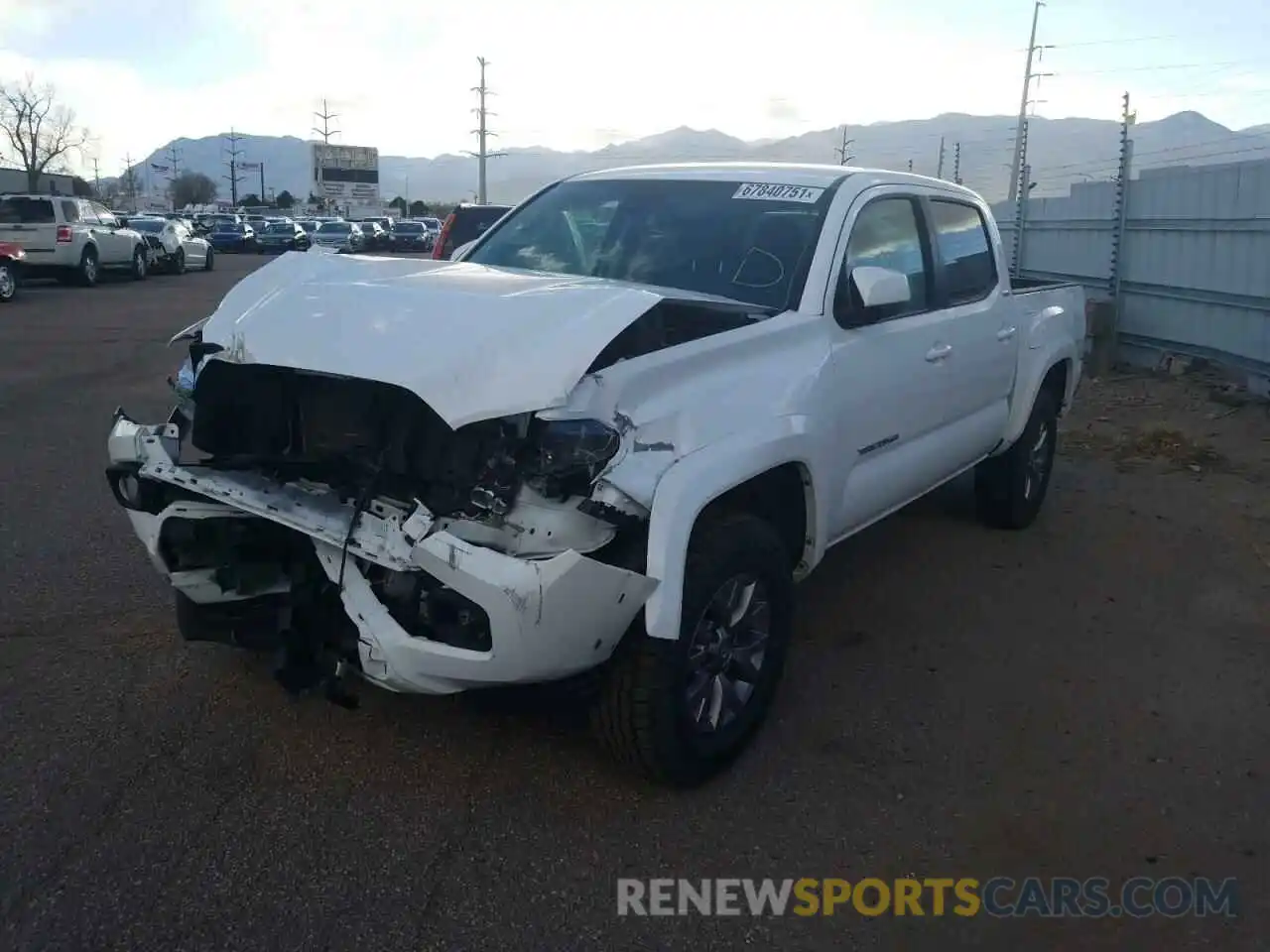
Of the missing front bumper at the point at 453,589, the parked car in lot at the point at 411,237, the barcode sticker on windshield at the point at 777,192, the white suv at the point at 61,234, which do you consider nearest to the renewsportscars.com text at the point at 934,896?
the missing front bumper at the point at 453,589

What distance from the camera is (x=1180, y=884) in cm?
330

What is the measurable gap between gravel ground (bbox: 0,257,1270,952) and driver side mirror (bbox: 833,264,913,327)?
140cm

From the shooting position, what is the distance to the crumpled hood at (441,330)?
322 cm

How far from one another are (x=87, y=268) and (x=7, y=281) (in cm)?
450

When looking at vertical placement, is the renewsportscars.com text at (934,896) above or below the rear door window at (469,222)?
below

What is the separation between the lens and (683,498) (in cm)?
329

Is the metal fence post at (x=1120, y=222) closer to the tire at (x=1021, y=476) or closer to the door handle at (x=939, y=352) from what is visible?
the tire at (x=1021, y=476)

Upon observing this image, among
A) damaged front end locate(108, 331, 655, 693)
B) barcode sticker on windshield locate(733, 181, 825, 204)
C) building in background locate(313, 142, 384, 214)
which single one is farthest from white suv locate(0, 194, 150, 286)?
building in background locate(313, 142, 384, 214)

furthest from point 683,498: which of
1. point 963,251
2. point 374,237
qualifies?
point 374,237

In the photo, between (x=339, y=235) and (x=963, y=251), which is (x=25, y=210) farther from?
(x=339, y=235)

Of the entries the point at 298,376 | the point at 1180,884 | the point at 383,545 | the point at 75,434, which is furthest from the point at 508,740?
the point at 75,434

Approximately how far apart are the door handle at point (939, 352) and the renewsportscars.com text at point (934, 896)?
231 centimetres

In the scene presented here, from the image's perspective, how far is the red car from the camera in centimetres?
1986

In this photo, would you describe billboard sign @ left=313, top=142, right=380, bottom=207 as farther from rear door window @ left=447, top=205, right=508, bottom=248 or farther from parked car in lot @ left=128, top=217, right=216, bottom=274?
rear door window @ left=447, top=205, right=508, bottom=248
